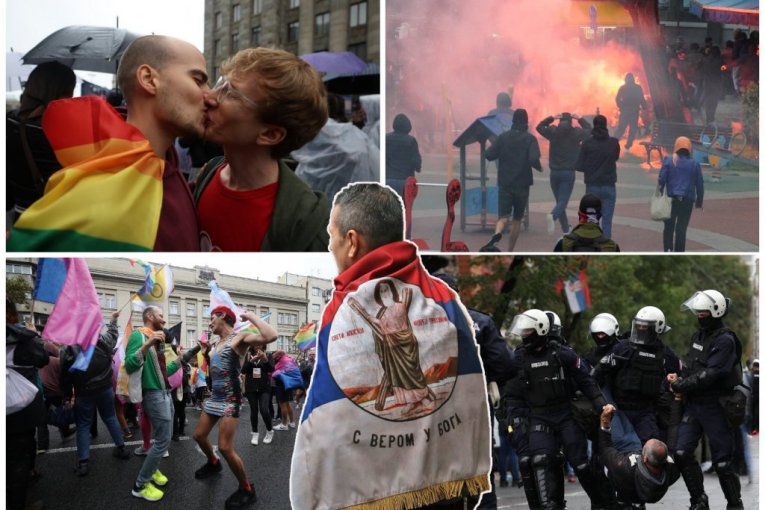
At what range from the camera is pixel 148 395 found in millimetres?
5871

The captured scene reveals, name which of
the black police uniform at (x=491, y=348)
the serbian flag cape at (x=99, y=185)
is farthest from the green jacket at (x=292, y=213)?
the black police uniform at (x=491, y=348)

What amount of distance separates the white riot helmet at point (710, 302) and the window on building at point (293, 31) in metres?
3.03

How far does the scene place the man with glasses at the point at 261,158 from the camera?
465 centimetres

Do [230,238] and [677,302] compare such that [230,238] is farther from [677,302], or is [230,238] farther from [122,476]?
[677,302]

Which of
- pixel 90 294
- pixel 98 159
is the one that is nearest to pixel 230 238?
pixel 98 159

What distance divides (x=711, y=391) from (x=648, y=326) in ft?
1.87

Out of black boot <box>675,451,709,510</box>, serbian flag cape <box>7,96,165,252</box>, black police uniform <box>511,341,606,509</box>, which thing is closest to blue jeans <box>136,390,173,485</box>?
serbian flag cape <box>7,96,165,252</box>

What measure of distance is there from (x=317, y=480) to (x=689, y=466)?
381cm

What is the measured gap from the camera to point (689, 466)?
262 inches

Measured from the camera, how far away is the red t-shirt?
486cm

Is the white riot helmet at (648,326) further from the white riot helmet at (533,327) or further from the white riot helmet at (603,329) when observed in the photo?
the white riot helmet at (533,327)

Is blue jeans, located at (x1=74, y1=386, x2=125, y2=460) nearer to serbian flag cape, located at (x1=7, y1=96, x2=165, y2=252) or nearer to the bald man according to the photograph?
serbian flag cape, located at (x1=7, y1=96, x2=165, y2=252)

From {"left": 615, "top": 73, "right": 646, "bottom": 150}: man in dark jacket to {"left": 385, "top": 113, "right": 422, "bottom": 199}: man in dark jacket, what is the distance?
158cm

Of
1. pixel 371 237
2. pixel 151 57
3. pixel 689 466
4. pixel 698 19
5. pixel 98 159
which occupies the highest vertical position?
pixel 698 19
